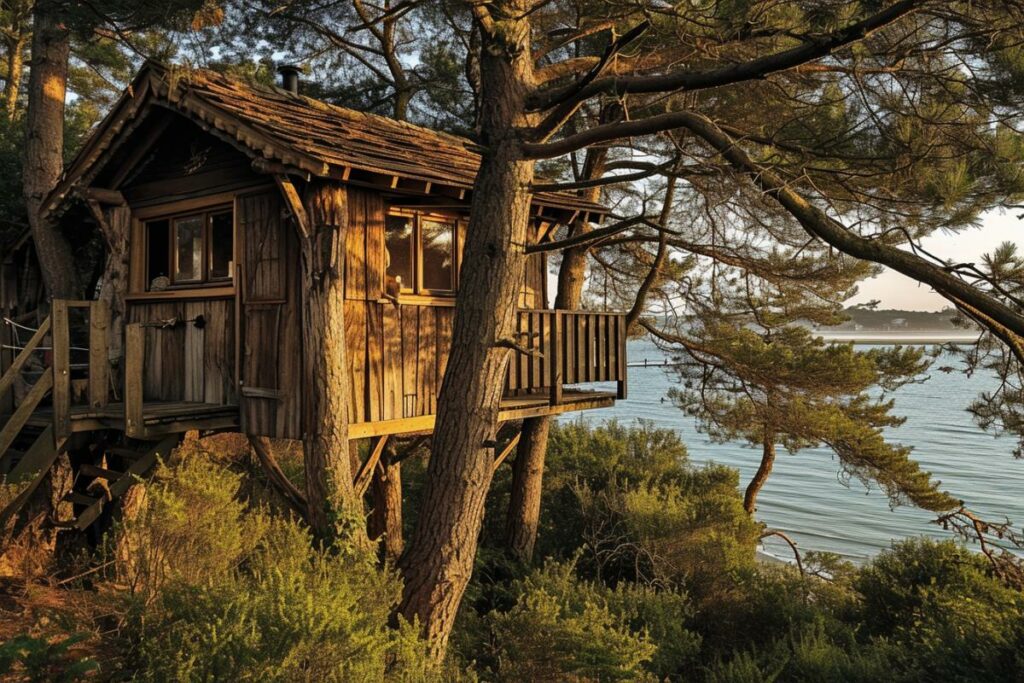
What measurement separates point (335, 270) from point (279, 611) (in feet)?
11.3

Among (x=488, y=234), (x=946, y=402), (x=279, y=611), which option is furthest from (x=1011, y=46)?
(x=946, y=402)

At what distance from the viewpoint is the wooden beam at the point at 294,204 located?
722 cm

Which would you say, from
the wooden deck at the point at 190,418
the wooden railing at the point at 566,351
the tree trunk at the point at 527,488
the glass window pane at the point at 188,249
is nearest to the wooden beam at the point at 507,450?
the tree trunk at the point at 527,488

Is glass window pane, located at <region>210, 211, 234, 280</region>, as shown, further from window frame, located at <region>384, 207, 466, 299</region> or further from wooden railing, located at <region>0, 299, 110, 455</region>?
window frame, located at <region>384, 207, 466, 299</region>

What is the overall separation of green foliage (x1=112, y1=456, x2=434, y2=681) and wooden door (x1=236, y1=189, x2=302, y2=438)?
126 cm

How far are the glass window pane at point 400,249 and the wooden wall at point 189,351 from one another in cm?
188

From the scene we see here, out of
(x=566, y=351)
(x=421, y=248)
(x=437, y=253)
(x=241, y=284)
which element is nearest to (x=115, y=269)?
(x=241, y=284)

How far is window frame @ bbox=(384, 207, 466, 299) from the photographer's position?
28.8 ft

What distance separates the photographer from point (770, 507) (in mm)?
25156

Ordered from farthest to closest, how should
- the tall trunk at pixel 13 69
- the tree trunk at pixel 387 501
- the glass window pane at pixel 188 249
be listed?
the tall trunk at pixel 13 69
the tree trunk at pixel 387 501
the glass window pane at pixel 188 249

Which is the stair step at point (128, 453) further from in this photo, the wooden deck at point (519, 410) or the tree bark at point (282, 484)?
the wooden deck at point (519, 410)

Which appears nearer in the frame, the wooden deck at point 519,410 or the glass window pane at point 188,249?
the wooden deck at point 519,410

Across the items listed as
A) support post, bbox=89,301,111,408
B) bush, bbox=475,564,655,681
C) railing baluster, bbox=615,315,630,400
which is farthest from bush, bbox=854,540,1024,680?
support post, bbox=89,301,111,408

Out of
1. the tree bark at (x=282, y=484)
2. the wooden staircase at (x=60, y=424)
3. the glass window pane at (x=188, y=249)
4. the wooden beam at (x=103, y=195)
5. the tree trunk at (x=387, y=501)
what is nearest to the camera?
the wooden staircase at (x=60, y=424)
